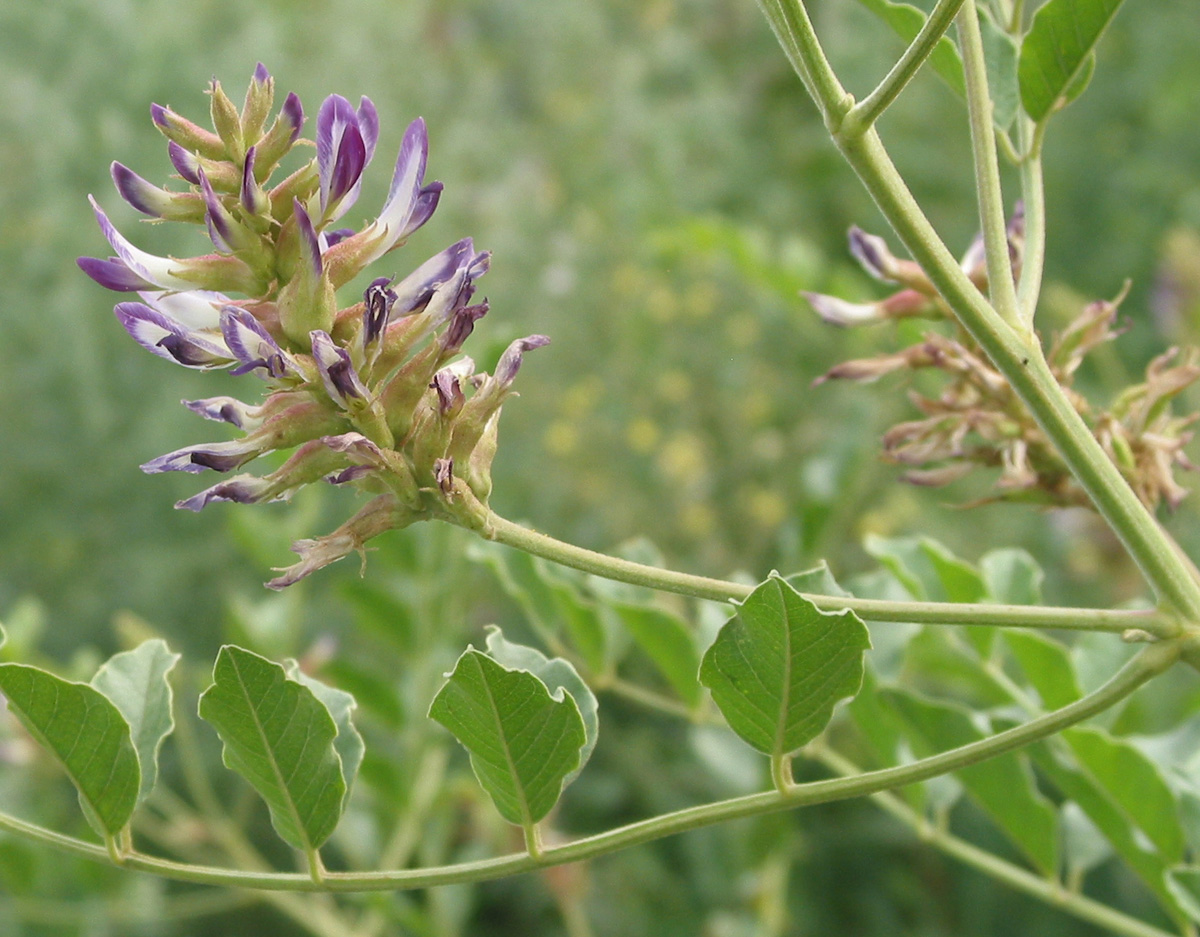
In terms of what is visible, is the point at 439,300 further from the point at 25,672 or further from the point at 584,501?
the point at 584,501

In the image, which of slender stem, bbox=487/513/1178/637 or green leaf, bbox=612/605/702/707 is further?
green leaf, bbox=612/605/702/707

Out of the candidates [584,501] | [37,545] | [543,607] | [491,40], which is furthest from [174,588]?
[491,40]

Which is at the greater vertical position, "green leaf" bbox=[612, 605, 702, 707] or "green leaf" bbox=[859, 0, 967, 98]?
"green leaf" bbox=[859, 0, 967, 98]

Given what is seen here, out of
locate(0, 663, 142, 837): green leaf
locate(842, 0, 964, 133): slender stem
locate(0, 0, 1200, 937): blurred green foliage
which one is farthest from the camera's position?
locate(0, 0, 1200, 937): blurred green foliage

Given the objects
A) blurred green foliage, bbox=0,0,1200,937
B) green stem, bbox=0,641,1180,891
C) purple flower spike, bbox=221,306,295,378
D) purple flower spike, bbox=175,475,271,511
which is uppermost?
blurred green foliage, bbox=0,0,1200,937

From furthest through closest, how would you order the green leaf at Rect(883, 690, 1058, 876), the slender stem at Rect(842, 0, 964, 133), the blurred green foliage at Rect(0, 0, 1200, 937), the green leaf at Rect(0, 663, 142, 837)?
the blurred green foliage at Rect(0, 0, 1200, 937) → the green leaf at Rect(883, 690, 1058, 876) → the green leaf at Rect(0, 663, 142, 837) → the slender stem at Rect(842, 0, 964, 133)

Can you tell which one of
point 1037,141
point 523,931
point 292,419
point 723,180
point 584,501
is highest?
point 723,180

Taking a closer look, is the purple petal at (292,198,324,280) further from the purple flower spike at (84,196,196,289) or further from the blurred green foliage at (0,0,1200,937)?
the blurred green foliage at (0,0,1200,937)

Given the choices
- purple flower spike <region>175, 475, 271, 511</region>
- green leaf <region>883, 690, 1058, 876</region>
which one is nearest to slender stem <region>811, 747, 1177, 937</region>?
green leaf <region>883, 690, 1058, 876</region>
